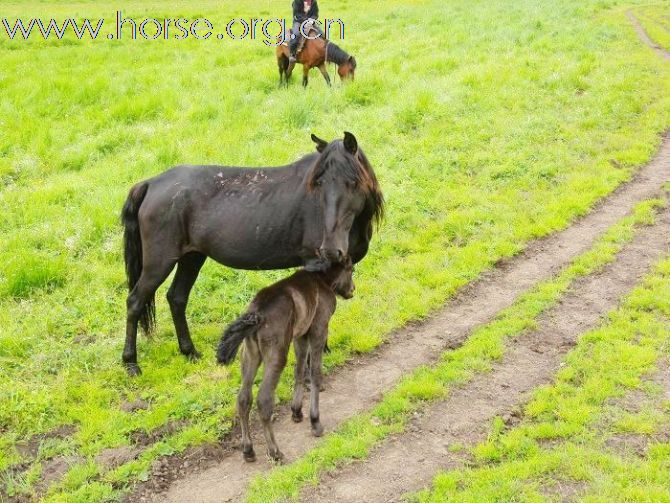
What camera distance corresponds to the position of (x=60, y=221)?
1105 centimetres

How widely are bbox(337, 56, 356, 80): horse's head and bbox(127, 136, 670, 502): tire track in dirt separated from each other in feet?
29.4

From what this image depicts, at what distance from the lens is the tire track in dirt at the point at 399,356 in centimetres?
579

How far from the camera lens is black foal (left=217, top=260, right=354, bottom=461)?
18.7 feet

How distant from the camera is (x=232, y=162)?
42.5 ft

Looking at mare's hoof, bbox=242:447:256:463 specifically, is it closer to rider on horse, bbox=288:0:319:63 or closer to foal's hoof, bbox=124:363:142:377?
foal's hoof, bbox=124:363:142:377

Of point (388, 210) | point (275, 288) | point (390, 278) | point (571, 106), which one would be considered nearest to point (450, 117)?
point (571, 106)

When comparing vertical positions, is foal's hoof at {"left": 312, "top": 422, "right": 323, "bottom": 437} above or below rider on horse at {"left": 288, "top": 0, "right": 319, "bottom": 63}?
below

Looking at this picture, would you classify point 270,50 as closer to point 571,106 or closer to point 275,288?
point 571,106

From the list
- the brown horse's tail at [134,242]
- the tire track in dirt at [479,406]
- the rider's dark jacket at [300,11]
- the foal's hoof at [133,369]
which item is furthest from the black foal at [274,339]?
the rider's dark jacket at [300,11]

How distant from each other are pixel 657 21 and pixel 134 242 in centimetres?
2779

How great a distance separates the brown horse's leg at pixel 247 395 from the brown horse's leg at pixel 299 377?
637 millimetres

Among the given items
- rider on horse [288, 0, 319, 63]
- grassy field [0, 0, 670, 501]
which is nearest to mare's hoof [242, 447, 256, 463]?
grassy field [0, 0, 670, 501]

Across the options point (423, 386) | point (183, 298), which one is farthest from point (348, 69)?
point (423, 386)

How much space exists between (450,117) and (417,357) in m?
8.80
